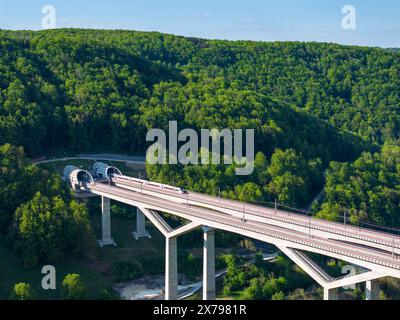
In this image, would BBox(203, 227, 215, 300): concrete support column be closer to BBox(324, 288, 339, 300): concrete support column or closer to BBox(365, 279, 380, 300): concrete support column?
BBox(324, 288, 339, 300): concrete support column

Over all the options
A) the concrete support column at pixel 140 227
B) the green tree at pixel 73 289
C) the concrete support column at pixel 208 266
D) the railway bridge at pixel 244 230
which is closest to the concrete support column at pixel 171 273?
the railway bridge at pixel 244 230

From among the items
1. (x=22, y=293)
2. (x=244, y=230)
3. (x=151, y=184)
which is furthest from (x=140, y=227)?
(x=244, y=230)

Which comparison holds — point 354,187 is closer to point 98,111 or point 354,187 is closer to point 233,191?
point 233,191

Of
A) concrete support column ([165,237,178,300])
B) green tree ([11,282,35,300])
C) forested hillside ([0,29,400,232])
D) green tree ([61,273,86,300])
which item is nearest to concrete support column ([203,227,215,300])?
concrete support column ([165,237,178,300])

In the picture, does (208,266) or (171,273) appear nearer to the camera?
(208,266)

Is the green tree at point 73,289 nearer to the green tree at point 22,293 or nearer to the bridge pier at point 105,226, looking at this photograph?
the green tree at point 22,293

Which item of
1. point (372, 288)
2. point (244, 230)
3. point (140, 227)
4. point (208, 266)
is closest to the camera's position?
point (372, 288)

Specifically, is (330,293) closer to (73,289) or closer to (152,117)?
(73,289)

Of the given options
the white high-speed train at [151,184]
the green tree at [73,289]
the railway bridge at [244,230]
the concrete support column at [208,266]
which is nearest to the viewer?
the railway bridge at [244,230]
